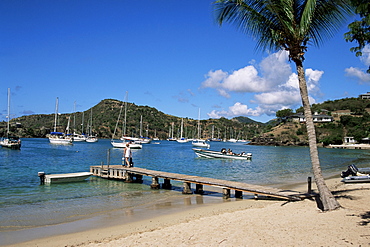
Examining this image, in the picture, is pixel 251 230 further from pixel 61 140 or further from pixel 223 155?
pixel 61 140

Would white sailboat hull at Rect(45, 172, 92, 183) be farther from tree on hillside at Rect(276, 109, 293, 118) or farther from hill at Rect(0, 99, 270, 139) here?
tree on hillside at Rect(276, 109, 293, 118)

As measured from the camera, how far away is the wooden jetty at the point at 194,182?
1376 centimetres

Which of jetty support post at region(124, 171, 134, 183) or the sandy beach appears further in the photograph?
jetty support post at region(124, 171, 134, 183)

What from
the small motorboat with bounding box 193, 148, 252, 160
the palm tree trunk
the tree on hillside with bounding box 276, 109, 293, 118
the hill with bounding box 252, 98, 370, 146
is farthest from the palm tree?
the tree on hillside with bounding box 276, 109, 293, 118

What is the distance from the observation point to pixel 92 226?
10.5 m

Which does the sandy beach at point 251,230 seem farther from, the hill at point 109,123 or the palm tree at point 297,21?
the hill at point 109,123

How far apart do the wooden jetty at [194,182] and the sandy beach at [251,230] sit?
83.5 inches

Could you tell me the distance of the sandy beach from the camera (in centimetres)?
713

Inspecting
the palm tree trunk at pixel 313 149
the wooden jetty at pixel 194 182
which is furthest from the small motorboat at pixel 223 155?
the palm tree trunk at pixel 313 149

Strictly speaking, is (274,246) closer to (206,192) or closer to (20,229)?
(20,229)

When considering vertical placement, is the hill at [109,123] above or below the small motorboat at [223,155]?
above

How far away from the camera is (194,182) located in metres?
16.4

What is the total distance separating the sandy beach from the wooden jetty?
6.96ft

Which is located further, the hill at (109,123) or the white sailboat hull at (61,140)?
the hill at (109,123)
